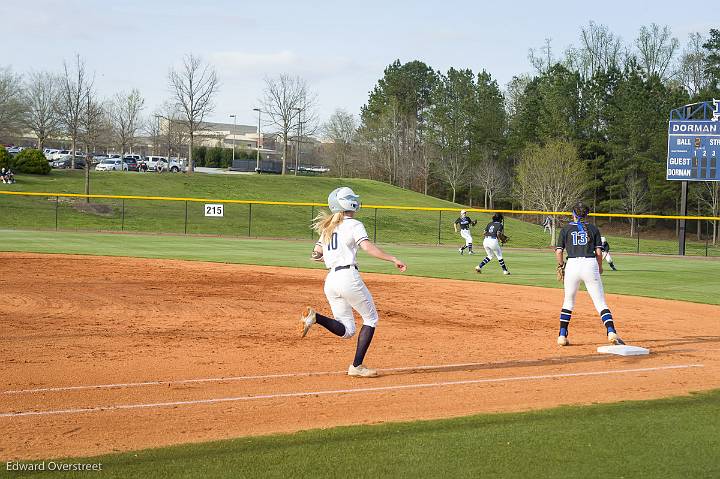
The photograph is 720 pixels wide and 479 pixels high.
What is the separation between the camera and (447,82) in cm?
8888

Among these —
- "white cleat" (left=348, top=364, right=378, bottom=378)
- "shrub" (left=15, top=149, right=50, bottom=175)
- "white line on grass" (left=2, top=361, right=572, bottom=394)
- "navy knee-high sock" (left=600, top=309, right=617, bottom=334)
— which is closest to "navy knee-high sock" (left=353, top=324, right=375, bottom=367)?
"white cleat" (left=348, top=364, right=378, bottom=378)

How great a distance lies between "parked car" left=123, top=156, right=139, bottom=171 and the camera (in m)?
75.7

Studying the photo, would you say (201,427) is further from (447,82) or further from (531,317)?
(447,82)

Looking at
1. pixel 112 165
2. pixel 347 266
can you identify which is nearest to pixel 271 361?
pixel 347 266

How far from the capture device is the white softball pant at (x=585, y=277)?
436 inches

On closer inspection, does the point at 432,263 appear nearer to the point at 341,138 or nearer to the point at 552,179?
the point at 552,179

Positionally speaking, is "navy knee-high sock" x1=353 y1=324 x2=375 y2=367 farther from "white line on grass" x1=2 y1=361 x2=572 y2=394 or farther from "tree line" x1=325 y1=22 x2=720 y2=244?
"tree line" x1=325 y1=22 x2=720 y2=244

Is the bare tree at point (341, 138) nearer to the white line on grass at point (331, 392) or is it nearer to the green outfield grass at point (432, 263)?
the green outfield grass at point (432, 263)

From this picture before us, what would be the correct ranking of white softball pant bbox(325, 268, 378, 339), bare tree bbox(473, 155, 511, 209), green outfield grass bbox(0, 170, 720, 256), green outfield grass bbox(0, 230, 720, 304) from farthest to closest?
bare tree bbox(473, 155, 511, 209) < green outfield grass bbox(0, 170, 720, 256) < green outfield grass bbox(0, 230, 720, 304) < white softball pant bbox(325, 268, 378, 339)

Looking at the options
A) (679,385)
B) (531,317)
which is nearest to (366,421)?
(679,385)

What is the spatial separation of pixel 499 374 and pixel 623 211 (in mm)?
68795

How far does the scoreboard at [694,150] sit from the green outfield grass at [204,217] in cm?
866

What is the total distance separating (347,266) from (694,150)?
32.4 meters

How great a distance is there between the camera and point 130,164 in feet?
253
